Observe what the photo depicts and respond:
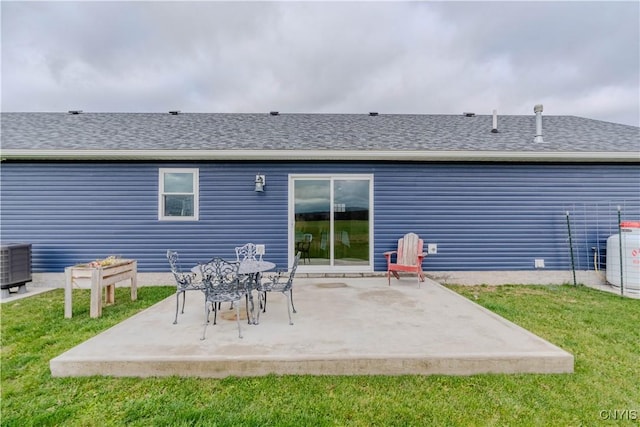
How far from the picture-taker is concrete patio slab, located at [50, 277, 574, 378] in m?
2.66

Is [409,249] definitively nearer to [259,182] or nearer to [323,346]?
[259,182]

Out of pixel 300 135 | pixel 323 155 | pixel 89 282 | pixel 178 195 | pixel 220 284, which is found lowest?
pixel 89 282

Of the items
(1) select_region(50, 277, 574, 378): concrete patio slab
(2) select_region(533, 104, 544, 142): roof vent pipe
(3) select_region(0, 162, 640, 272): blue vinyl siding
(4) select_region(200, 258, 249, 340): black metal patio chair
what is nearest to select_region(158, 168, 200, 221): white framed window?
(3) select_region(0, 162, 640, 272): blue vinyl siding

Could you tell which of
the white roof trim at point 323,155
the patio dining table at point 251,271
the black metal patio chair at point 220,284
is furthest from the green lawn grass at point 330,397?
the white roof trim at point 323,155

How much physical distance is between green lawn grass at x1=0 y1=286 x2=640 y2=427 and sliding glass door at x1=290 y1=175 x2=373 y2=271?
12.0 feet

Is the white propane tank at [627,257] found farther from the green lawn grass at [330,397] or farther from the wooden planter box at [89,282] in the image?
the wooden planter box at [89,282]

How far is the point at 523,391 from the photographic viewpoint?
242 cm

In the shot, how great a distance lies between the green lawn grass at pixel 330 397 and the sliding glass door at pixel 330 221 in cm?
367

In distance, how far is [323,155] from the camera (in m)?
6.01

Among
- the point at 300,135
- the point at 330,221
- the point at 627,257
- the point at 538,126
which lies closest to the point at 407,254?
the point at 330,221

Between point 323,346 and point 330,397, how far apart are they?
590 millimetres

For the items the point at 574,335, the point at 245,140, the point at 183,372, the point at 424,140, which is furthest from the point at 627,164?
the point at 183,372

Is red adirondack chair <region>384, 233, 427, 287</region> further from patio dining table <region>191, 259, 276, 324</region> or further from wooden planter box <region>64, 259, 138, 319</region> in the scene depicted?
wooden planter box <region>64, 259, 138, 319</region>

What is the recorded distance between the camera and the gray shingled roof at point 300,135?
→ 19.6 feet
